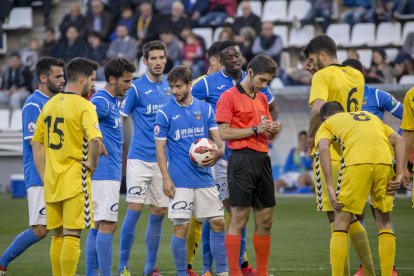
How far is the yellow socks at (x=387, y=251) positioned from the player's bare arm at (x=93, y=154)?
2.75m

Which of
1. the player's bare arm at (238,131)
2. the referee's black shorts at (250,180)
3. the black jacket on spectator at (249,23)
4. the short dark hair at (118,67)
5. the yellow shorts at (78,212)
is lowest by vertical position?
the yellow shorts at (78,212)

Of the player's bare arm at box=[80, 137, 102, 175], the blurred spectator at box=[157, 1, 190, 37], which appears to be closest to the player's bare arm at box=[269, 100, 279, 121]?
the player's bare arm at box=[80, 137, 102, 175]

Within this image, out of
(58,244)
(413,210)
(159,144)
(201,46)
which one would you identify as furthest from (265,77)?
(201,46)

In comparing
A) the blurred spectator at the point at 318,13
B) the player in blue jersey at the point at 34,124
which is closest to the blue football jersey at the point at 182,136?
the player in blue jersey at the point at 34,124

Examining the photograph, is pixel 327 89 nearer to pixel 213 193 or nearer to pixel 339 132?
pixel 339 132

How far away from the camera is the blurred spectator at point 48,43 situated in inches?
921

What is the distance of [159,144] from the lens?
9688 mm

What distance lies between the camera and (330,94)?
9.63 meters

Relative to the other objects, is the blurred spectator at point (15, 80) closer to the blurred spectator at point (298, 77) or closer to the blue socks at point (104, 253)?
the blurred spectator at point (298, 77)

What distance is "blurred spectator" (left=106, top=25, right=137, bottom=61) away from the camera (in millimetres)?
22422

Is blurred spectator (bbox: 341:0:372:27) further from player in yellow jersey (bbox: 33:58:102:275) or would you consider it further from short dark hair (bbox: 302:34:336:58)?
player in yellow jersey (bbox: 33:58:102:275)

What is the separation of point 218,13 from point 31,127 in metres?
14.1

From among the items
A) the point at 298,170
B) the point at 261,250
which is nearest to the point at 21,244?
the point at 261,250

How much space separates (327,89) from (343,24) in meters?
13.0
